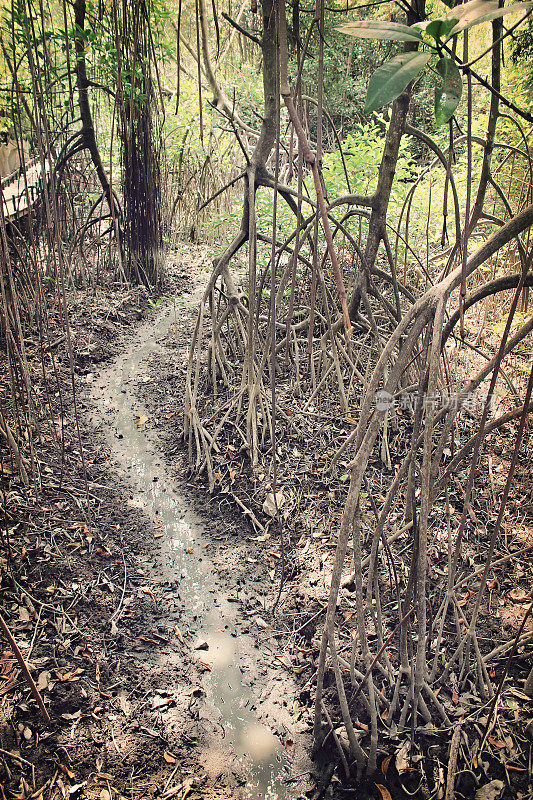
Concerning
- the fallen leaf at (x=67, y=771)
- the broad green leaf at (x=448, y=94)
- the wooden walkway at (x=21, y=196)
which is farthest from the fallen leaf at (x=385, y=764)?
the wooden walkway at (x=21, y=196)

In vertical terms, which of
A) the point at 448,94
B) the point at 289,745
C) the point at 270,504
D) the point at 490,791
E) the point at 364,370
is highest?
the point at 448,94

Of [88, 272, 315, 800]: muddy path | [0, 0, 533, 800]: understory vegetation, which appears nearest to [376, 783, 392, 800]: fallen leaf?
[0, 0, 533, 800]: understory vegetation

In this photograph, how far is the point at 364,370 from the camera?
318 centimetres

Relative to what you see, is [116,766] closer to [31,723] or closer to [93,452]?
[31,723]

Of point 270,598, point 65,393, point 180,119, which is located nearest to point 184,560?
point 270,598

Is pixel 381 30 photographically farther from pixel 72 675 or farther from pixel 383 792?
pixel 72 675

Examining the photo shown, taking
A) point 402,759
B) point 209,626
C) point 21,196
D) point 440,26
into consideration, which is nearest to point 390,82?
point 440,26

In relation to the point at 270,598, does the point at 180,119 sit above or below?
above

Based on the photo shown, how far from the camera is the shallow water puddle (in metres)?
Result: 1.60

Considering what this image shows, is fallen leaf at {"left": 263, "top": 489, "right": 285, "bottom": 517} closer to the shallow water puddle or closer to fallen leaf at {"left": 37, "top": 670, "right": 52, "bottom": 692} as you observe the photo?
the shallow water puddle

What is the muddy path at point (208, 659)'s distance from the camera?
1.60 metres

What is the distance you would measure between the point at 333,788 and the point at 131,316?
139 inches

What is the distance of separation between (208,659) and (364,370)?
190 centimetres

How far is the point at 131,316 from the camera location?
422 centimetres
